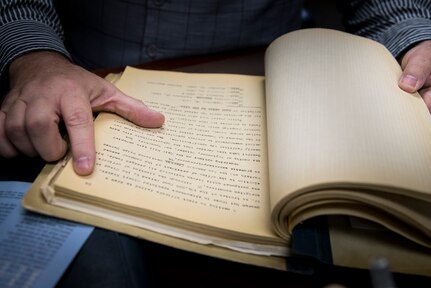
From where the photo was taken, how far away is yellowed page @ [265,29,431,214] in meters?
0.33

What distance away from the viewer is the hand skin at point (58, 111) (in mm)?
426

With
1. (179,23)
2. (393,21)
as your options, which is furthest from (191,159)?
(393,21)

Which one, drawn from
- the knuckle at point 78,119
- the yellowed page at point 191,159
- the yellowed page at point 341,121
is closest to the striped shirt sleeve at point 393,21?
the yellowed page at point 341,121

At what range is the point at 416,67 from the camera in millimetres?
523

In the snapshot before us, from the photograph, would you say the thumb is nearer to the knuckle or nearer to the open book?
the open book

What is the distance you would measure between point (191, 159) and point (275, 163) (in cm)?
11

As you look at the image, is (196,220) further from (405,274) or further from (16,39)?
(16,39)

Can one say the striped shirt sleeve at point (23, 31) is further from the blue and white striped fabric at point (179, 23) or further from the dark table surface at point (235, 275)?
the dark table surface at point (235, 275)

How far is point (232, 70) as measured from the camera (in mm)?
709

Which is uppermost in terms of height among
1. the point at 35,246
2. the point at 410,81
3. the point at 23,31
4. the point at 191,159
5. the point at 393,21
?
the point at 393,21

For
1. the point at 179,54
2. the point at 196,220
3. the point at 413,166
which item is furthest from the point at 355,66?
the point at 179,54

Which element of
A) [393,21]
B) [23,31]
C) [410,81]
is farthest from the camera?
[393,21]

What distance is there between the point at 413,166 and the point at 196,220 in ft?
0.73

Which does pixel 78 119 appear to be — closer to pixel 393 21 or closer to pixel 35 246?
pixel 35 246
